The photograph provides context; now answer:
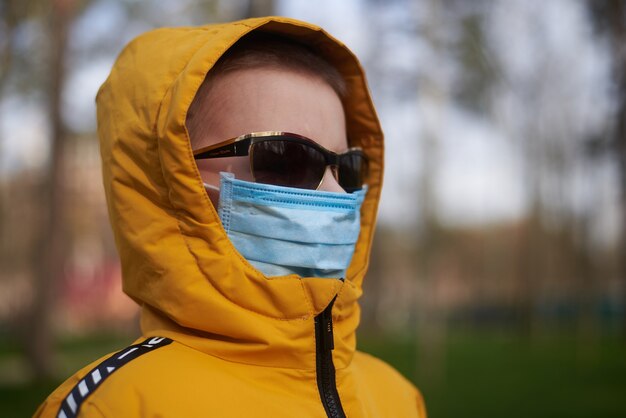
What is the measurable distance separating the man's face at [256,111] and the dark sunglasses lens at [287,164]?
28 mm

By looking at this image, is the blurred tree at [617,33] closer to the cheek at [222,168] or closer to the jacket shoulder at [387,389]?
the jacket shoulder at [387,389]

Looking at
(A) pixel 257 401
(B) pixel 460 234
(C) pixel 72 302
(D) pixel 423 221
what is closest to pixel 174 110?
(A) pixel 257 401

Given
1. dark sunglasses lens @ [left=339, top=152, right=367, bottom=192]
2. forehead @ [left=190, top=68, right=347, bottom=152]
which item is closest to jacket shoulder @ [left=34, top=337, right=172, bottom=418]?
forehead @ [left=190, top=68, right=347, bottom=152]

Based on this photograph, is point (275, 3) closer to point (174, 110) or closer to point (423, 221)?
point (174, 110)

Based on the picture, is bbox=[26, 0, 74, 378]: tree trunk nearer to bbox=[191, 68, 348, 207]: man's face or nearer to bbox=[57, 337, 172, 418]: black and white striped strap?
bbox=[191, 68, 348, 207]: man's face

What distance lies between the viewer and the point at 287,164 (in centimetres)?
151

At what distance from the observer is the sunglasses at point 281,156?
1472 mm

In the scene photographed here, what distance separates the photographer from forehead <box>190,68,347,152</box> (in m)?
1.51

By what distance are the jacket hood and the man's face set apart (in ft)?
0.34

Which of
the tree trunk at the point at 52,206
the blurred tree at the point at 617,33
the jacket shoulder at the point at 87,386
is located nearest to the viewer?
the jacket shoulder at the point at 87,386

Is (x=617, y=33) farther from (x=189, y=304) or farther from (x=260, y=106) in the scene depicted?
(x=189, y=304)

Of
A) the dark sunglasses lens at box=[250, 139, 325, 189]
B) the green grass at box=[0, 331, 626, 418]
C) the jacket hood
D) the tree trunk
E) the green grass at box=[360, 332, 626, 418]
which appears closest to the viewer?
the jacket hood

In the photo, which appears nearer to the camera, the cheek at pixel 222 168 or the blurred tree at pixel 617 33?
the cheek at pixel 222 168

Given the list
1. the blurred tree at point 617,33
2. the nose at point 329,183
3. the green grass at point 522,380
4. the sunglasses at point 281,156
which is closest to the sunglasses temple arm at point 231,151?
the sunglasses at point 281,156
